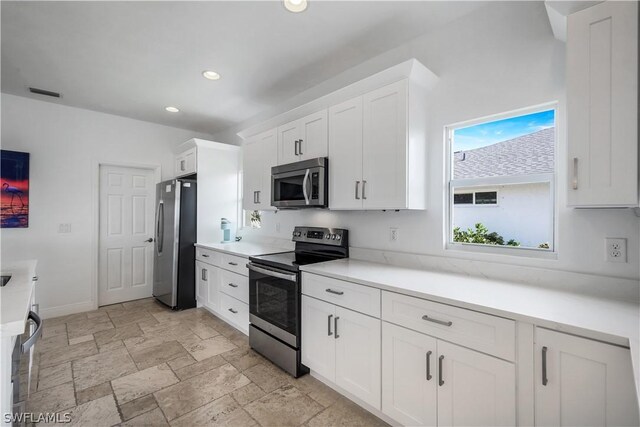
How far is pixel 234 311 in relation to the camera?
3188mm

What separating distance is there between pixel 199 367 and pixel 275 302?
2.83ft

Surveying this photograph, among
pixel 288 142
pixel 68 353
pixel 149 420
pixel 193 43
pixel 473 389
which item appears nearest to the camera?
pixel 473 389

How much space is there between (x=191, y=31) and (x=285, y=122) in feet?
3.77

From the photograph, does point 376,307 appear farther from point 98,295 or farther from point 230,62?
point 98,295

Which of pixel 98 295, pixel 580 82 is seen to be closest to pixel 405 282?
pixel 580 82

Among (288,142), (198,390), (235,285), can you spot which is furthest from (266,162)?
(198,390)

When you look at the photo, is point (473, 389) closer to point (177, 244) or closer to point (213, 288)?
point (213, 288)

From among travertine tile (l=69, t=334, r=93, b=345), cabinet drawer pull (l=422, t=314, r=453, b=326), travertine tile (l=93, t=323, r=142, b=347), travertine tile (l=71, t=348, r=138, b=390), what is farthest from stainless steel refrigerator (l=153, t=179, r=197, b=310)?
cabinet drawer pull (l=422, t=314, r=453, b=326)

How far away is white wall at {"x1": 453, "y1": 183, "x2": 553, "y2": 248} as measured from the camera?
1.79m

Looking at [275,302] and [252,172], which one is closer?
[275,302]

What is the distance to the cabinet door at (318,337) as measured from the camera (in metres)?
2.06

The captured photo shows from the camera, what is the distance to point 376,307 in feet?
5.83

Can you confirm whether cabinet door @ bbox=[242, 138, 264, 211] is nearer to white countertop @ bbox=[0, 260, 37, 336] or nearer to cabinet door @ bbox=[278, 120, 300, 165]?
cabinet door @ bbox=[278, 120, 300, 165]

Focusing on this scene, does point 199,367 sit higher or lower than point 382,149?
lower
